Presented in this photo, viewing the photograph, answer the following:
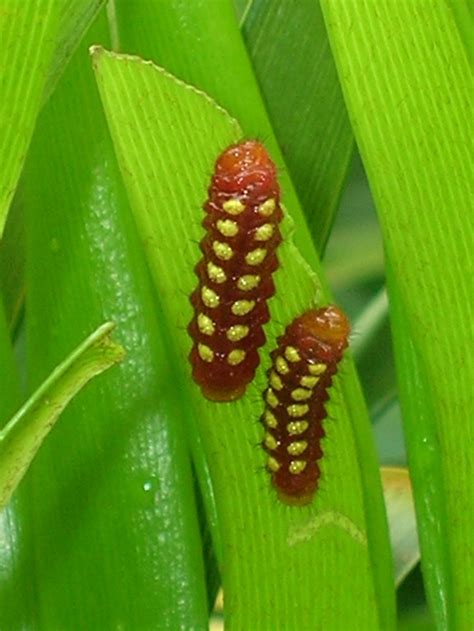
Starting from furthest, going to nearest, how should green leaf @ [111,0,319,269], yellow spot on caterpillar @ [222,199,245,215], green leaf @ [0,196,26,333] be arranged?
green leaf @ [0,196,26,333]
green leaf @ [111,0,319,269]
yellow spot on caterpillar @ [222,199,245,215]

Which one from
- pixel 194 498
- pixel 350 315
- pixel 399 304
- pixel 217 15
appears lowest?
pixel 350 315

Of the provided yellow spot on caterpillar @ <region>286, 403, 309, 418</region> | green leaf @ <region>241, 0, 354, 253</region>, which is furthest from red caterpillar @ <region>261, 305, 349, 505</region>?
green leaf @ <region>241, 0, 354, 253</region>

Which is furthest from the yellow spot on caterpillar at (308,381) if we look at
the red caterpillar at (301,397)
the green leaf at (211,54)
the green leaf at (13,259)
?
the green leaf at (13,259)

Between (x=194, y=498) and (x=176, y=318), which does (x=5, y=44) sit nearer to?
(x=176, y=318)

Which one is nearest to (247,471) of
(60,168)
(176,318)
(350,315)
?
(176,318)

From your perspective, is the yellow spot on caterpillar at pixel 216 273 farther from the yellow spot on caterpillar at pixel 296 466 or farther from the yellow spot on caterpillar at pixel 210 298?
the yellow spot on caterpillar at pixel 296 466

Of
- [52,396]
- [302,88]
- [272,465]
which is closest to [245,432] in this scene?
[272,465]

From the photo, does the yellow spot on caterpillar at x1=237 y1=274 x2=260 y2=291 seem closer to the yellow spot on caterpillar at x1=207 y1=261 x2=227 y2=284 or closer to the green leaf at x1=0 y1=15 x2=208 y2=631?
the yellow spot on caterpillar at x1=207 y1=261 x2=227 y2=284
